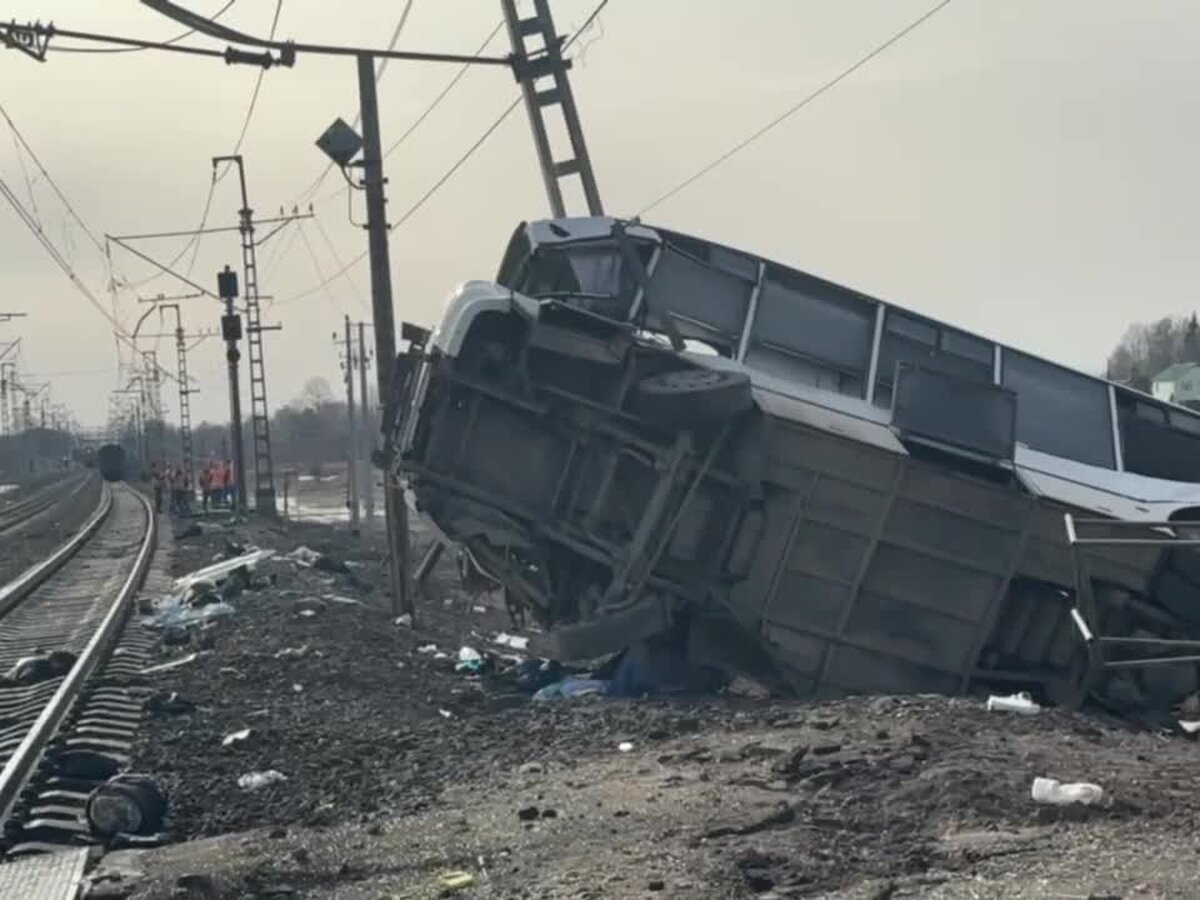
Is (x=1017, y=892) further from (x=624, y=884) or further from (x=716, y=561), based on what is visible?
(x=716, y=561)

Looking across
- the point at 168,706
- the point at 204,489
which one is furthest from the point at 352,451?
the point at 168,706

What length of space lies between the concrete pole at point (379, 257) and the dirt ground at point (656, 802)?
22.4 ft

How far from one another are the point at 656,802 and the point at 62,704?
706cm

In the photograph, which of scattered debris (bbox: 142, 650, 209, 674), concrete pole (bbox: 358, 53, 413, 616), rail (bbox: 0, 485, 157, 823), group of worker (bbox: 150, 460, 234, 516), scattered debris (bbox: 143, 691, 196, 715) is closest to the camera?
rail (bbox: 0, 485, 157, 823)

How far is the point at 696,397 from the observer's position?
11812 mm

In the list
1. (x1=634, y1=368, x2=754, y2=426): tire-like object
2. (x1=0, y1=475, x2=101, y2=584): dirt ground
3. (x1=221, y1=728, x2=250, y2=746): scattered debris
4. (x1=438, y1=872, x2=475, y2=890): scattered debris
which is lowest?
(x1=0, y1=475, x2=101, y2=584): dirt ground

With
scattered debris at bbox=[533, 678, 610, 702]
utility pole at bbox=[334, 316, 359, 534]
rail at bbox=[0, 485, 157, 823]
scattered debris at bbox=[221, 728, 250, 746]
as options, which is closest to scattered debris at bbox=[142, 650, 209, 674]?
rail at bbox=[0, 485, 157, 823]

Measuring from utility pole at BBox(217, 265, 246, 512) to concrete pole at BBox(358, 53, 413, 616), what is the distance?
2743 cm

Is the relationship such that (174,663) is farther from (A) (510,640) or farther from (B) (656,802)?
(B) (656,802)

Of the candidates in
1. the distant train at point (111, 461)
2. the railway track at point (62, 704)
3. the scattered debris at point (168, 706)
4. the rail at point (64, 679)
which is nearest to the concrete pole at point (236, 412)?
the rail at point (64, 679)

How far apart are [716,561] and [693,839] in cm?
504

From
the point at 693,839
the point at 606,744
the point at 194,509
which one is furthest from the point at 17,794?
the point at 194,509

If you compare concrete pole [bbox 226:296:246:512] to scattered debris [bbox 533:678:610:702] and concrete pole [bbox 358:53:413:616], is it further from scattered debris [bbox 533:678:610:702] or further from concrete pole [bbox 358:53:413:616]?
scattered debris [bbox 533:678:610:702]

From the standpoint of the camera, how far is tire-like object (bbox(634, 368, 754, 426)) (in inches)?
464
